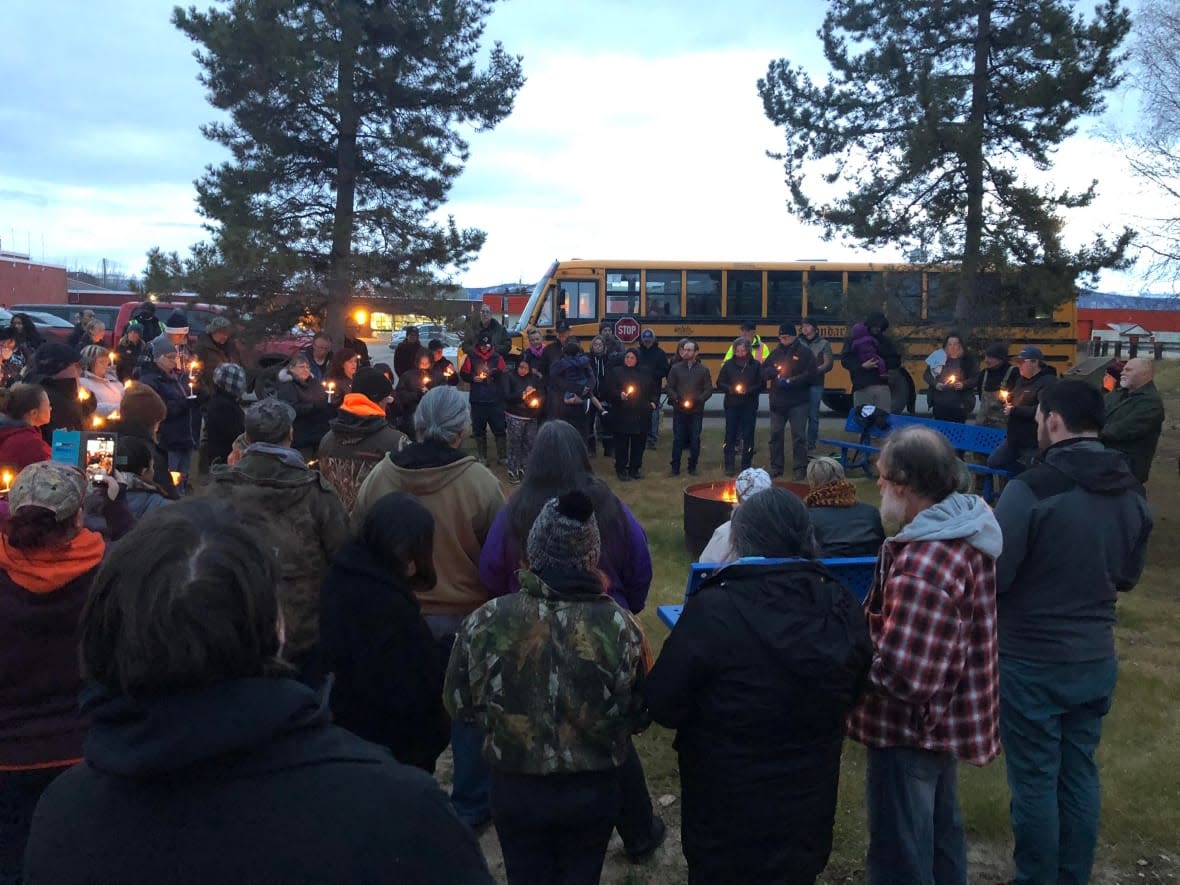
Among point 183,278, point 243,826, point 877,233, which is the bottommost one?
point 243,826

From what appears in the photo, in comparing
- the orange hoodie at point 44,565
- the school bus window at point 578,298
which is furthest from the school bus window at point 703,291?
the orange hoodie at point 44,565

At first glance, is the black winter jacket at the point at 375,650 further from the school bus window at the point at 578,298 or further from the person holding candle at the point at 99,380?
the school bus window at the point at 578,298

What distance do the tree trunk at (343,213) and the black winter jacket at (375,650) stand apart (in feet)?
37.3

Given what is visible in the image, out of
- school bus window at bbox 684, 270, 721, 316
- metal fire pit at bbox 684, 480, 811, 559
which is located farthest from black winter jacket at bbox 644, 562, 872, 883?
school bus window at bbox 684, 270, 721, 316

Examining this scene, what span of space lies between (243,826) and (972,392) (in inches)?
467

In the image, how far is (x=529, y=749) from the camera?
269 cm

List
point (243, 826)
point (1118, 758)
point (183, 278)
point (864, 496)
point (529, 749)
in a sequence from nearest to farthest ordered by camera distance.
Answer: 1. point (243, 826)
2. point (529, 749)
3. point (1118, 758)
4. point (864, 496)
5. point (183, 278)

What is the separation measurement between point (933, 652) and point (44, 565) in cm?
277

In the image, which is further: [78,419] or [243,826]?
[78,419]

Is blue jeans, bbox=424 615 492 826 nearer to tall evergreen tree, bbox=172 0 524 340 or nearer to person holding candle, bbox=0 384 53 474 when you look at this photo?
person holding candle, bbox=0 384 53 474

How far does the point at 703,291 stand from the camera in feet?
62.3

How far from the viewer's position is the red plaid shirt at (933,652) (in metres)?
2.91

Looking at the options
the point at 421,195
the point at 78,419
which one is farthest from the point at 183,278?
the point at 78,419

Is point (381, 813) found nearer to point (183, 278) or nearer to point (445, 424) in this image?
point (445, 424)
